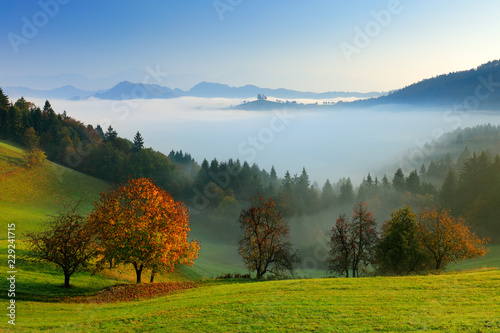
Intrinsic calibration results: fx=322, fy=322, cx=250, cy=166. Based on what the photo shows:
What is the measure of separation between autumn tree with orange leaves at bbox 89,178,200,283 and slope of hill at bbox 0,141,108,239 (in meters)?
36.5

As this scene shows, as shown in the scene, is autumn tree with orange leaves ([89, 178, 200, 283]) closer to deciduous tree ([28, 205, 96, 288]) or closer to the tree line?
deciduous tree ([28, 205, 96, 288])

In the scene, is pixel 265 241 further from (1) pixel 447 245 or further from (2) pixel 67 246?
(1) pixel 447 245

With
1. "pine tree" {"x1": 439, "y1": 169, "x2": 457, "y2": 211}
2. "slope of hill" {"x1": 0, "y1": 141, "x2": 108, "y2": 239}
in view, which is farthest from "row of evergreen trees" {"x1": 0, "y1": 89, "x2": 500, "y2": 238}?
"slope of hill" {"x1": 0, "y1": 141, "x2": 108, "y2": 239}

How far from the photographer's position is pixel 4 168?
293 feet

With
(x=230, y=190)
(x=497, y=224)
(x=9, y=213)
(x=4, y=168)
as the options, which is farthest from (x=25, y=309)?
(x=230, y=190)

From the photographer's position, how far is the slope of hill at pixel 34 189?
69.9 m

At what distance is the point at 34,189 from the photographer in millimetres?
88625

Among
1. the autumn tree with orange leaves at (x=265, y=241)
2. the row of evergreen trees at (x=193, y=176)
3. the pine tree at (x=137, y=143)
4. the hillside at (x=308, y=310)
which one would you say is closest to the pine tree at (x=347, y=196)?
the row of evergreen trees at (x=193, y=176)

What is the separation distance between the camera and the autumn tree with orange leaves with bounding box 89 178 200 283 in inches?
1391

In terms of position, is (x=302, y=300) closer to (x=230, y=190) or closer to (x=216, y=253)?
(x=216, y=253)

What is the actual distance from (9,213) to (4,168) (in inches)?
1114

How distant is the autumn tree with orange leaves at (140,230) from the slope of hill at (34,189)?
3649 cm

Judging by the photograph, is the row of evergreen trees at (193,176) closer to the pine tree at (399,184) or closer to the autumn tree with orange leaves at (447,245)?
the pine tree at (399,184)

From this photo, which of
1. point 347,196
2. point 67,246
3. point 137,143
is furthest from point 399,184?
point 67,246
